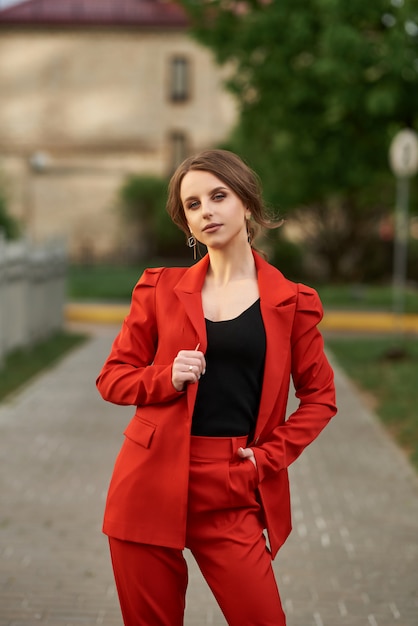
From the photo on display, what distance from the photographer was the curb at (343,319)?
20.5 meters

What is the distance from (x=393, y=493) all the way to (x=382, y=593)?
7.29 feet

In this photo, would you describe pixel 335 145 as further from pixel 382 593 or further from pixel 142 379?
pixel 142 379

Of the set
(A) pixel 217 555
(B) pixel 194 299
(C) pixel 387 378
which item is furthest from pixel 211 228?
(C) pixel 387 378

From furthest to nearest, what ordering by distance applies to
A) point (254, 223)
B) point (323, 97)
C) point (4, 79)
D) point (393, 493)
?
point (4, 79), point (323, 97), point (393, 493), point (254, 223)

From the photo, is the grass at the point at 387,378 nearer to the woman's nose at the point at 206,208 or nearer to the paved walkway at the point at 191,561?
the paved walkway at the point at 191,561

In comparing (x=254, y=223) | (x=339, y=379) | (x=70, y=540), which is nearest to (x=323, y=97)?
(x=339, y=379)

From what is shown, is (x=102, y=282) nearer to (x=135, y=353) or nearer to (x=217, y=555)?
(x=135, y=353)

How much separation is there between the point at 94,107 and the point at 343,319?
85.7 feet

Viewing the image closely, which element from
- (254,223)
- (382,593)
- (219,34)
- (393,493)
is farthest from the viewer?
(219,34)

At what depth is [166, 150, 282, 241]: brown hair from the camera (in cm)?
316

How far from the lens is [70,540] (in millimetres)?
6289

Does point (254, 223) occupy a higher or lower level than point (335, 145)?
higher

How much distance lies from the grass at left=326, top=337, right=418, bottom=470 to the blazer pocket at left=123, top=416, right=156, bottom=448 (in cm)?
551

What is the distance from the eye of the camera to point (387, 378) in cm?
1352
